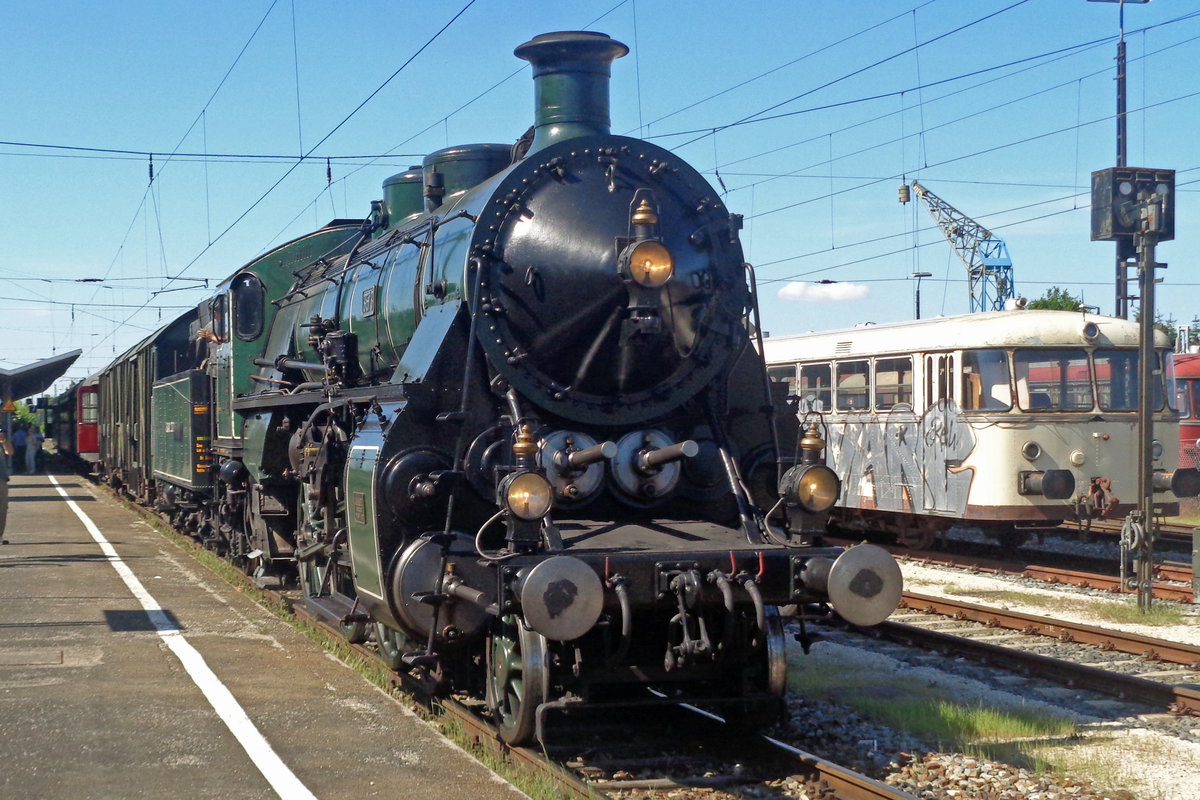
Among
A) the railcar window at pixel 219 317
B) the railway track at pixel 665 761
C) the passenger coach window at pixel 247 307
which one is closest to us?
the railway track at pixel 665 761

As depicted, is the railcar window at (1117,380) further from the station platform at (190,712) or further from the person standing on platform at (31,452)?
the person standing on platform at (31,452)

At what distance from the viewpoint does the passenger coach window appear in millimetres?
11500

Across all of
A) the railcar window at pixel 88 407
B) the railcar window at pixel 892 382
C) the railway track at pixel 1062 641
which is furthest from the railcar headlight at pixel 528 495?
the railcar window at pixel 88 407

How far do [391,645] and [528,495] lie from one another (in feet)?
7.51

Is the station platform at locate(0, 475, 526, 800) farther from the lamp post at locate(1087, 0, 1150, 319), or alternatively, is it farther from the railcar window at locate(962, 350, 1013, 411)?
the lamp post at locate(1087, 0, 1150, 319)

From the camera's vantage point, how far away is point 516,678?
6.01m

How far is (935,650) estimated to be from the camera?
29.8 ft

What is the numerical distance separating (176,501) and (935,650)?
38.8ft

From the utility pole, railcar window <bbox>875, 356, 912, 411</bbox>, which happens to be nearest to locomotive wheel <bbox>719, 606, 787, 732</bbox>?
the utility pole

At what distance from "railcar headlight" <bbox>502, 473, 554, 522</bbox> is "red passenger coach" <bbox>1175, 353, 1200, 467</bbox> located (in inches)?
694

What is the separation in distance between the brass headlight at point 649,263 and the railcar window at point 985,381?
331 inches

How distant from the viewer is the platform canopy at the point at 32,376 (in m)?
30.0

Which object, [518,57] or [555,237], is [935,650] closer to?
[555,237]

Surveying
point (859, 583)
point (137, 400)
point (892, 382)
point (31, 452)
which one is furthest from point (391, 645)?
point (31, 452)
